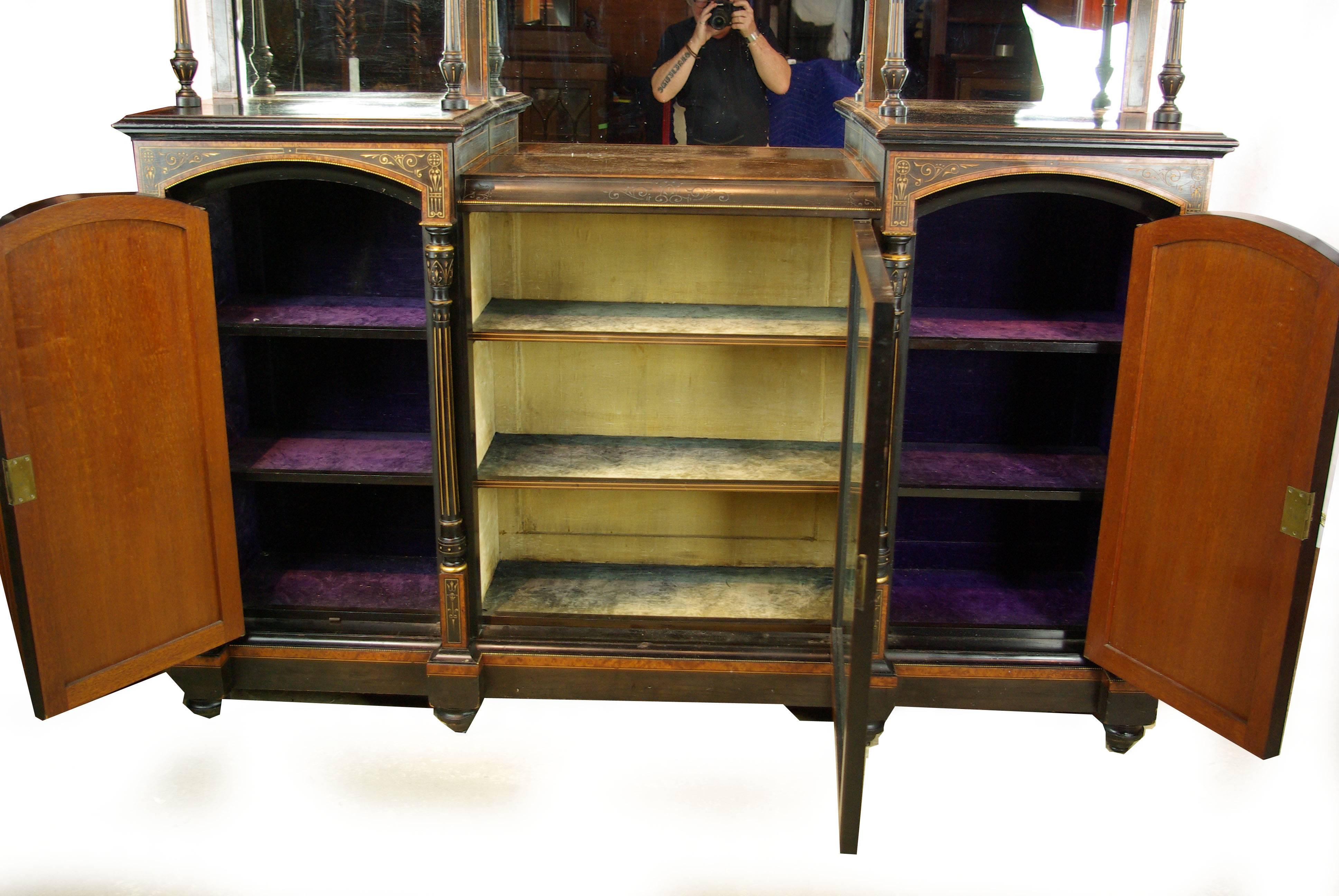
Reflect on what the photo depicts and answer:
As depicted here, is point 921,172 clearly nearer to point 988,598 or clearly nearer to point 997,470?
point 997,470

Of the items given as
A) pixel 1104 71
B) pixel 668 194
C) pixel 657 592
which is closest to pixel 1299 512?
pixel 1104 71

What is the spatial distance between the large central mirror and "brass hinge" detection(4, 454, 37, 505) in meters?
1.20

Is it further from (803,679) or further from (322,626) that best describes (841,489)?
(322,626)

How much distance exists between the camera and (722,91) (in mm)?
3529

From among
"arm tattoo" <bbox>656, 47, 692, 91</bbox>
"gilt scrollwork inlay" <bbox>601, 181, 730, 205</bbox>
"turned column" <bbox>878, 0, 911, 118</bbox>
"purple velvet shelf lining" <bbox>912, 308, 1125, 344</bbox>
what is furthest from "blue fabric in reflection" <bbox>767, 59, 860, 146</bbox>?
"gilt scrollwork inlay" <bbox>601, 181, 730, 205</bbox>

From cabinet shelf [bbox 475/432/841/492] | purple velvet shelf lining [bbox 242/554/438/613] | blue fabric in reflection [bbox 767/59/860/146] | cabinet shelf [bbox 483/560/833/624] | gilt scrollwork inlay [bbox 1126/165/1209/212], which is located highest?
blue fabric in reflection [bbox 767/59/860/146]

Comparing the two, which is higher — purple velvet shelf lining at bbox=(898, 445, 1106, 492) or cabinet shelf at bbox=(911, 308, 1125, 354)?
cabinet shelf at bbox=(911, 308, 1125, 354)

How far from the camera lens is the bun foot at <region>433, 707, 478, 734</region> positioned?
3223 millimetres

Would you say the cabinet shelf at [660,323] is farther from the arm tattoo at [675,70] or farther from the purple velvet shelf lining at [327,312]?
the arm tattoo at [675,70]

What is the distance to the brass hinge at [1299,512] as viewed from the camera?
2508 mm

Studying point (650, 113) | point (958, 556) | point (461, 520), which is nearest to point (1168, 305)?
point (958, 556)

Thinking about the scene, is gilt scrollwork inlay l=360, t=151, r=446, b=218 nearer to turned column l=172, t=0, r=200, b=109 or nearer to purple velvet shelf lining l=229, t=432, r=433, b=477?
turned column l=172, t=0, r=200, b=109

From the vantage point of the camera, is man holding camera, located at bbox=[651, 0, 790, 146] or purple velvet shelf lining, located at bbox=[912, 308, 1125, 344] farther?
man holding camera, located at bbox=[651, 0, 790, 146]

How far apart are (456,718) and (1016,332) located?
182 cm
